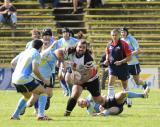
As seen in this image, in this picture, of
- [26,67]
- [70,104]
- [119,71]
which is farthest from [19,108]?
[119,71]

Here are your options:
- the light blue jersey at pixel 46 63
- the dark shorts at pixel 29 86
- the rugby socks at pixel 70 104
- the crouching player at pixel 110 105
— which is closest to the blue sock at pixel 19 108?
the dark shorts at pixel 29 86

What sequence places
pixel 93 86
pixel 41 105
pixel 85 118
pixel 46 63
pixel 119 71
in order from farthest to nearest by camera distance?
pixel 119 71, pixel 46 63, pixel 93 86, pixel 85 118, pixel 41 105

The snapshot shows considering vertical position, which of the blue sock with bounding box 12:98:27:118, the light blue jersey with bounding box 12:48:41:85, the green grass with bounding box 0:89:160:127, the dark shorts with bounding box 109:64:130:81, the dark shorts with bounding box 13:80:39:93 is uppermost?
the light blue jersey with bounding box 12:48:41:85

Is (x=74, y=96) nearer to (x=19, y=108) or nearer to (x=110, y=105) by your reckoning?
(x=110, y=105)

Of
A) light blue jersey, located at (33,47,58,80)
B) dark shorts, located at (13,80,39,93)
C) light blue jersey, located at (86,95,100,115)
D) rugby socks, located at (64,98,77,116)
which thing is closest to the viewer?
dark shorts, located at (13,80,39,93)

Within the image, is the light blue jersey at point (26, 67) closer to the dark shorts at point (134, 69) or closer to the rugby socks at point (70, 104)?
the rugby socks at point (70, 104)

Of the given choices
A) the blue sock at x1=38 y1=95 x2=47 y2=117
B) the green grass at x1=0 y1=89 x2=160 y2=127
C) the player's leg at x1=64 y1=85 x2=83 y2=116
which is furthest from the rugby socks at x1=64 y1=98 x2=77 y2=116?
the blue sock at x1=38 y1=95 x2=47 y2=117

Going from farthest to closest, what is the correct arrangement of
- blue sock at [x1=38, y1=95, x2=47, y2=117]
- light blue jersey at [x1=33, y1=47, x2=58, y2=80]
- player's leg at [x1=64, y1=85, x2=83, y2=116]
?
1. light blue jersey at [x1=33, y1=47, x2=58, y2=80]
2. player's leg at [x1=64, y1=85, x2=83, y2=116]
3. blue sock at [x1=38, y1=95, x2=47, y2=117]

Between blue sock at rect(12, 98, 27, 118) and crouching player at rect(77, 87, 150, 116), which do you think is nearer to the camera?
blue sock at rect(12, 98, 27, 118)

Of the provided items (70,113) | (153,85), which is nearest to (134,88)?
(153,85)

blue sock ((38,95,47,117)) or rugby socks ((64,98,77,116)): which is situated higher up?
blue sock ((38,95,47,117))

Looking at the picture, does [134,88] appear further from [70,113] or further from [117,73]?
[70,113]

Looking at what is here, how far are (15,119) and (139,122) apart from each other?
262cm

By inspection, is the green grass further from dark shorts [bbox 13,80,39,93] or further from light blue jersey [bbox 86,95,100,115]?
dark shorts [bbox 13,80,39,93]
